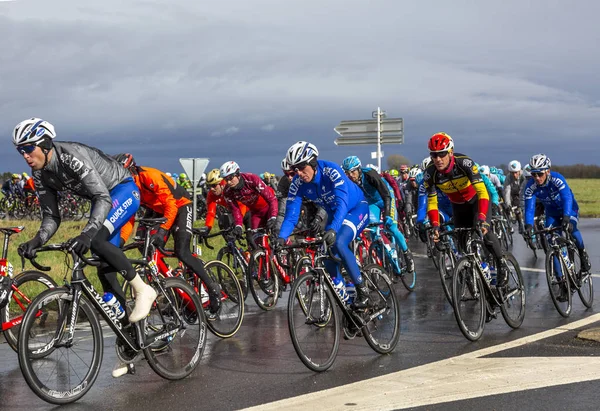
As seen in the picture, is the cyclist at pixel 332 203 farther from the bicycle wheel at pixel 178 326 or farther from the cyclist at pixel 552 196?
the cyclist at pixel 552 196

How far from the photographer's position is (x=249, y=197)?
11.3m

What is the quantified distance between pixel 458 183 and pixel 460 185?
42mm

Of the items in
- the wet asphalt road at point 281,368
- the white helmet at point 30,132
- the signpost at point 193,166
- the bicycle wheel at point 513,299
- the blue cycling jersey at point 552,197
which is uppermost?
the signpost at point 193,166

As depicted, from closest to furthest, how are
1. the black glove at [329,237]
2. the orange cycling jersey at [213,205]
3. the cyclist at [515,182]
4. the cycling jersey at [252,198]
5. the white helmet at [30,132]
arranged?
the white helmet at [30,132], the black glove at [329,237], the orange cycling jersey at [213,205], the cycling jersey at [252,198], the cyclist at [515,182]

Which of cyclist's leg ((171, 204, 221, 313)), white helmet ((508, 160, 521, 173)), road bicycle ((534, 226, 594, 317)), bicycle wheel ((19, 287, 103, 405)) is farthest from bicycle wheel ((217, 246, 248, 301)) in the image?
white helmet ((508, 160, 521, 173))

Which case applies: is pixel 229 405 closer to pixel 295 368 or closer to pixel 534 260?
pixel 295 368

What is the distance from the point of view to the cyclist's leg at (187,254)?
8531mm

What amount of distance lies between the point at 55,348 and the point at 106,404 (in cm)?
55

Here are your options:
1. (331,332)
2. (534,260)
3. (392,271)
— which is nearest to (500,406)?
(331,332)

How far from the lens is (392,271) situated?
40.4 feet

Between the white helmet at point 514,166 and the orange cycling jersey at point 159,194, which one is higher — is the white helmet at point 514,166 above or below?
above

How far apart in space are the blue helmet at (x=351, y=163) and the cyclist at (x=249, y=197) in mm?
1431

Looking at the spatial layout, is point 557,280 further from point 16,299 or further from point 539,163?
point 16,299

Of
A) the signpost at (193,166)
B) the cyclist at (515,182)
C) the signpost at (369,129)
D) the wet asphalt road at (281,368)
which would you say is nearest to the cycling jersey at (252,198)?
the wet asphalt road at (281,368)
